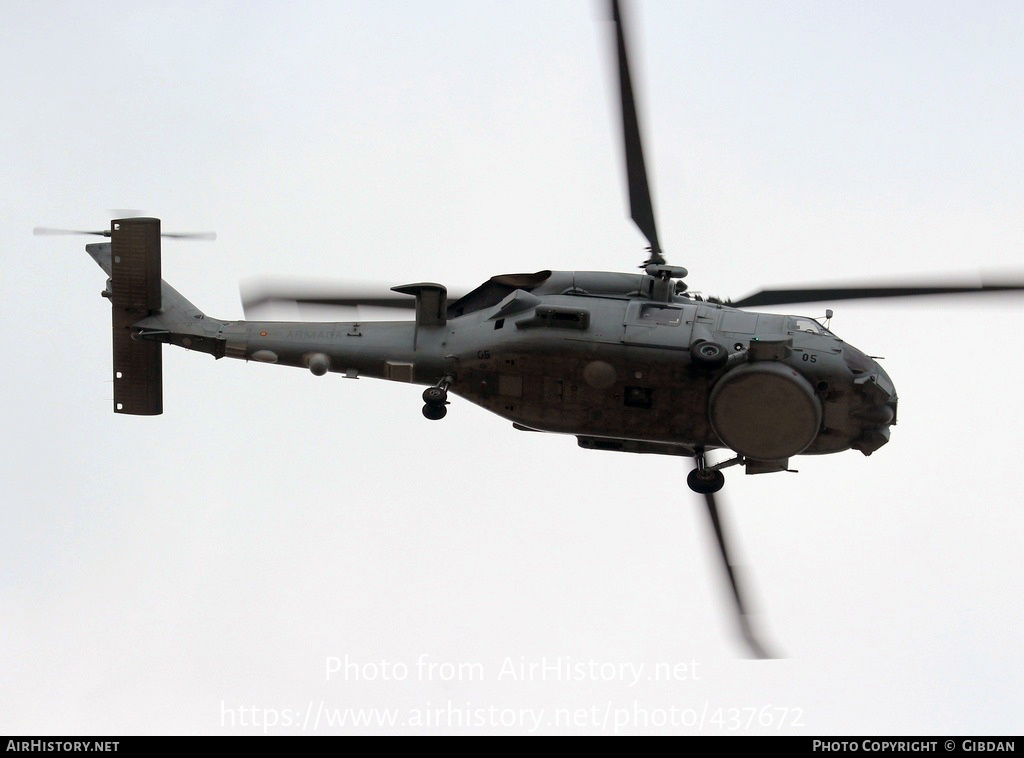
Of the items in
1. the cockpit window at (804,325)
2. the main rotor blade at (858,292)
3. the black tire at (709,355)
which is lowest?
the black tire at (709,355)

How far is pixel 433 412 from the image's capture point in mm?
18234

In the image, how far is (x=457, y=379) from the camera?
18.6 metres

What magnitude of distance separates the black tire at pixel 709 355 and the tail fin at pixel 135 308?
9018mm

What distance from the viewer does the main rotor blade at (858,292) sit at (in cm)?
1669

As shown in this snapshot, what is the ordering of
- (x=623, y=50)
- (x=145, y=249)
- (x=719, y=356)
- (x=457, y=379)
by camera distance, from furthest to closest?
(x=145, y=249) < (x=457, y=379) < (x=719, y=356) < (x=623, y=50)

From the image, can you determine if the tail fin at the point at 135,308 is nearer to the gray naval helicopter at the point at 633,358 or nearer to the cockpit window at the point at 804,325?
the gray naval helicopter at the point at 633,358

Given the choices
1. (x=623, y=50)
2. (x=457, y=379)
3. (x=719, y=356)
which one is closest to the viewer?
(x=623, y=50)

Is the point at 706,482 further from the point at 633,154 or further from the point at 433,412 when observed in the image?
the point at 633,154

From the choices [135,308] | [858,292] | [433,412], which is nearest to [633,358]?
[433,412]

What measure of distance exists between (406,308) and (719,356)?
5025 millimetres


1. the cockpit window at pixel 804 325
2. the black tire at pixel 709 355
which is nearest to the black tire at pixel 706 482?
the black tire at pixel 709 355

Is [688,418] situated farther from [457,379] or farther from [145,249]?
[145,249]
